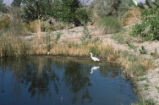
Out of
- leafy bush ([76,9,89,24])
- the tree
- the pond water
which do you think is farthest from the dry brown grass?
leafy bush ([76,9,89,24])

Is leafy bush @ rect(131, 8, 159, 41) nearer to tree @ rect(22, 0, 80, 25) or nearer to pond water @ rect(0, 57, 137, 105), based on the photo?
pond water @ rect(0, 57, 137, 105)

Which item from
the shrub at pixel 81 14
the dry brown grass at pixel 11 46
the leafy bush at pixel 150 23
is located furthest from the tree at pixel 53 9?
the leafy bush at pixel 150 23

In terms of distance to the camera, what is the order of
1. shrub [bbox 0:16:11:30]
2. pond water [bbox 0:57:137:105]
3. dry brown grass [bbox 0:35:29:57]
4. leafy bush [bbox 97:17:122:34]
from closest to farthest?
pond water [bbox 0:57:137:105], dry brown grass [bbox 0:35:29:57], leafy bush [bbox 97:17:122:34], shrub [bbox 0:16:11:30]

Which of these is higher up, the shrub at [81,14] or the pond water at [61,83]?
the shrub at [81,14]

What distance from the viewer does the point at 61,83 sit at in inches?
233

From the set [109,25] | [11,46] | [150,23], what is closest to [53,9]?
[109,25]

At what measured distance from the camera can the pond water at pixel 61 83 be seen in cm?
477

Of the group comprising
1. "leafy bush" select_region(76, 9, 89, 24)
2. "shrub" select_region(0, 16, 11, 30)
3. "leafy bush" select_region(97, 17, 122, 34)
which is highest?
"leafy bush" select_region(76, 9, 89, 24)

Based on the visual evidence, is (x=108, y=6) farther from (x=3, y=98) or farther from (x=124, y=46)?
(x=3, y=98)

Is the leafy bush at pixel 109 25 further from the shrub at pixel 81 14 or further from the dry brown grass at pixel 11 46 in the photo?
the dry brown grass at pixel 11 46

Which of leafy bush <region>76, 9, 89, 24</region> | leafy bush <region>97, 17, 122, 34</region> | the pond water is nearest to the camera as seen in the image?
the pond water

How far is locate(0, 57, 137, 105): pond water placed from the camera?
15.6ft

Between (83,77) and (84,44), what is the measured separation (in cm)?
309

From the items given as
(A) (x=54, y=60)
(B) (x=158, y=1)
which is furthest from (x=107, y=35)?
(B) (x=158, y=1)
